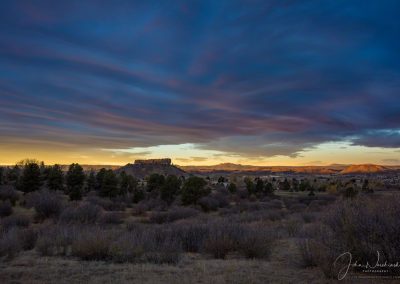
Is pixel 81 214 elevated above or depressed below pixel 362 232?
below

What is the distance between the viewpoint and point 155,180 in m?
61.4

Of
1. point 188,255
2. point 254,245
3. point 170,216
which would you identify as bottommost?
point 188,255

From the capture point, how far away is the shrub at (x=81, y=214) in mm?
23516

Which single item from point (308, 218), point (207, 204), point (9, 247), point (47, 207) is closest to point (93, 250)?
point (9, 247)

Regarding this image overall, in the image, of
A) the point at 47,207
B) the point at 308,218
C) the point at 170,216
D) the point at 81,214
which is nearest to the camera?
the point at 81,214

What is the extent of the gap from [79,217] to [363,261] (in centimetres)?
1806

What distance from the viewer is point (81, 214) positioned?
24.4 m

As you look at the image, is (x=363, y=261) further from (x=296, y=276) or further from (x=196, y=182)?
(x=196, y=182)

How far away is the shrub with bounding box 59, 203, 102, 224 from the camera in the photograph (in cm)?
2352

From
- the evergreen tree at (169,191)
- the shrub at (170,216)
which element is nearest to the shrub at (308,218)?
the shrub at (170,216)

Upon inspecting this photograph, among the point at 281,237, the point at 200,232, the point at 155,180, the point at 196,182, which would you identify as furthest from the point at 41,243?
the point at 155,180

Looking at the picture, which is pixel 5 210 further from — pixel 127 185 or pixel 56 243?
pixel 127 185

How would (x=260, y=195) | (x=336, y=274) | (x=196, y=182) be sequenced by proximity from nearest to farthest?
(x=336, y=274) → (x=196, y=182) → (x=260, y=195)

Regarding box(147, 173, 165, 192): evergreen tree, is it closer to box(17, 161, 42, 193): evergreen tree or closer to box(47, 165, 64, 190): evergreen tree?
box(47, 165, 64, 190): evergreen tree
